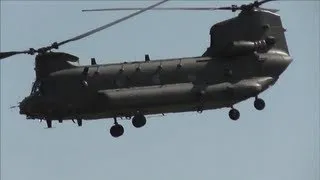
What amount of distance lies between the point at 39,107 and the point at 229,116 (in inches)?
352

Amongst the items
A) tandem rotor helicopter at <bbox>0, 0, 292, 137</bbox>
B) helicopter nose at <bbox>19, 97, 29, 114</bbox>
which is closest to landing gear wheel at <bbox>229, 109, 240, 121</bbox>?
tandem rotor helicopter at <bbox>0, 0, 292, 137</bbox>

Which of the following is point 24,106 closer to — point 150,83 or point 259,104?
point 150,83

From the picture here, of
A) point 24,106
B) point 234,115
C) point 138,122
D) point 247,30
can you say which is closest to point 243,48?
point 247,30

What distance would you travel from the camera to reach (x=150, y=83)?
34188mm

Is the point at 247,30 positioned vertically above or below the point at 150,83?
above

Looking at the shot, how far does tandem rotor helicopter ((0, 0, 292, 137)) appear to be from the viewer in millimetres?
33469

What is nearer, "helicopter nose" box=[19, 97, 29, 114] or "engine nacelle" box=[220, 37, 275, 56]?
"helicopter nose" box=[19, 97, 29, 114]

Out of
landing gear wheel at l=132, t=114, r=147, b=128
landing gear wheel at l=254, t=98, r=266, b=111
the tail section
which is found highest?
the tail section

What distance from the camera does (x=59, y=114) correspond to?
110ft

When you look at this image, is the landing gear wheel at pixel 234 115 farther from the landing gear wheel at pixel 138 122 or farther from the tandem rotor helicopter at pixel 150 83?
the landing gear wheel at pixel 138 122

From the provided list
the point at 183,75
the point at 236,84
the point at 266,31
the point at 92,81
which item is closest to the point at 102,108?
the point at 92,81

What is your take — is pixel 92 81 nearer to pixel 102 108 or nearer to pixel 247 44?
pixel 102 108

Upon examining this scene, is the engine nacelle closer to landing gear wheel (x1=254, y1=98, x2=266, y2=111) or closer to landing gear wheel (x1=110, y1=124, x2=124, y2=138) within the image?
landing gear wheel (x1=254, y1=98, x2=266, y2=111)

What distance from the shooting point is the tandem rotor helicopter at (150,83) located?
110 ft
